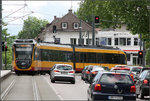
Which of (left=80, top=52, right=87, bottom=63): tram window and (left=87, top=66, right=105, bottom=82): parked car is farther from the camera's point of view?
(left=80, top=52, right=87, bottom=63): tram window

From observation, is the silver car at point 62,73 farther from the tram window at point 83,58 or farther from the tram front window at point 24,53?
the tram window at point 83,58

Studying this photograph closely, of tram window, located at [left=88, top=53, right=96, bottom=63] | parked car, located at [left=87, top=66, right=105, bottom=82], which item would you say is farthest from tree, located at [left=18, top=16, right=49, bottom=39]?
parked car, located at [left=87, top=66, right=105, bottom=82]

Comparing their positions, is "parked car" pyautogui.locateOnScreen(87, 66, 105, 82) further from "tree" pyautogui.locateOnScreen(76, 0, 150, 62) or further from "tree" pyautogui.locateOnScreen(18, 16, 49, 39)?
"tree" pyautogui.locateOnScreen(18, 16, 49, 39)

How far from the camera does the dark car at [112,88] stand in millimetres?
14805

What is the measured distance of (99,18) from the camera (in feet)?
131

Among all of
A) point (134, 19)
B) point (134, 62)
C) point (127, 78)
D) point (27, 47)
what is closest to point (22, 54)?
point (27, 47)

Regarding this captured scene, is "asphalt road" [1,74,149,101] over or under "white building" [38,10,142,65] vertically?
under

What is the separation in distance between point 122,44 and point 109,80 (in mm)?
81648

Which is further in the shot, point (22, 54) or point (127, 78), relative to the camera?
point (22, 54)

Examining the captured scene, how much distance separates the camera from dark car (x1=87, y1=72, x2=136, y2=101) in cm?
1480

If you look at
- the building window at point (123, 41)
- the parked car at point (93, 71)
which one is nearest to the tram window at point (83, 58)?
the parked car at point (93, 71)

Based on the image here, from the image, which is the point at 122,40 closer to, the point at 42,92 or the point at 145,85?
the point at 42,92

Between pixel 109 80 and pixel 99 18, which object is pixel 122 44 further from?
pixel 109 80

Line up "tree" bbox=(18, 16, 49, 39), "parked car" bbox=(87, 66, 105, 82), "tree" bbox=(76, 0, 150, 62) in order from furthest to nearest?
"tree" bbox=(18, 16, 49, 39) → "tree" bbox=(76, 0, 150, 62) → "parked car" bbox=(87, 66, 105, 82)
